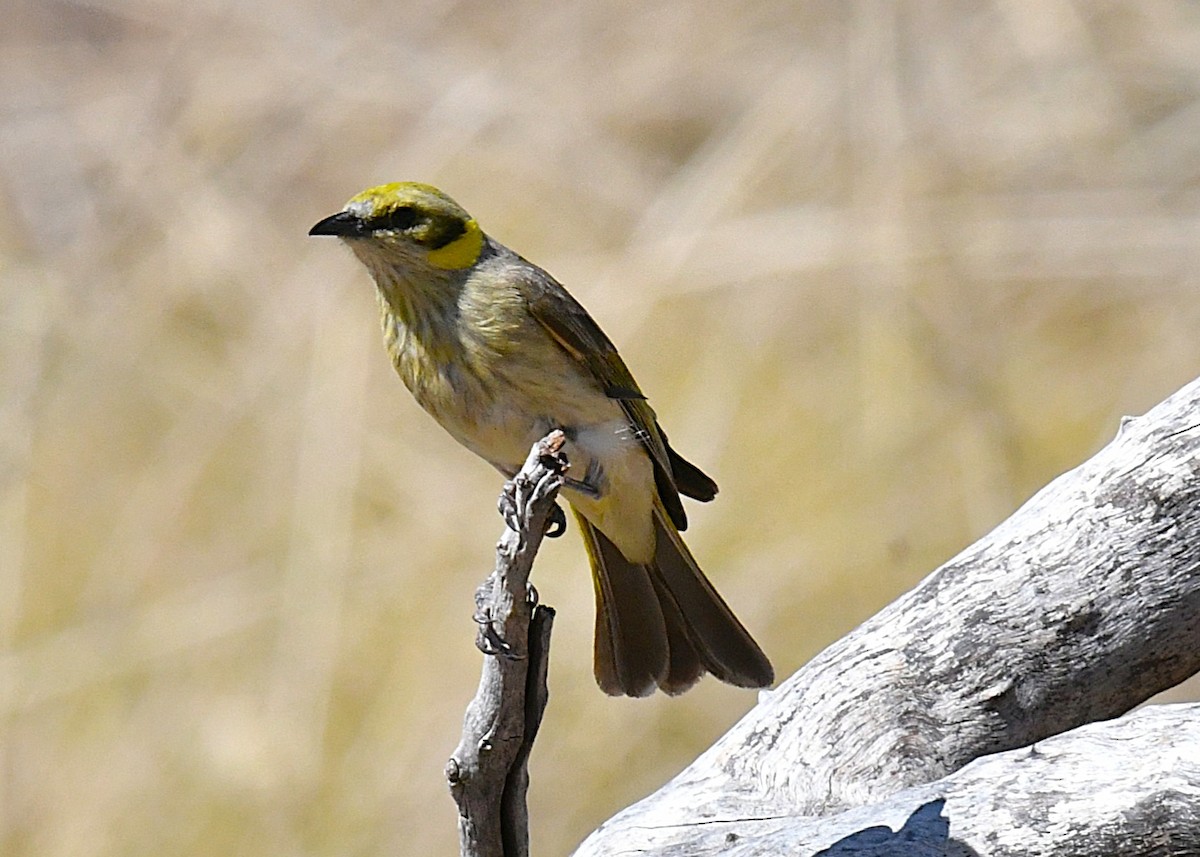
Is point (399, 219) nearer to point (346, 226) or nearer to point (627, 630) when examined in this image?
point (346, 226)

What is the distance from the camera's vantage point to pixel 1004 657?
2.33 metres

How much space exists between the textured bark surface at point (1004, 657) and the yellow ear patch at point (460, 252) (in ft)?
3.29

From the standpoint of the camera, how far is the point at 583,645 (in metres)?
5.71

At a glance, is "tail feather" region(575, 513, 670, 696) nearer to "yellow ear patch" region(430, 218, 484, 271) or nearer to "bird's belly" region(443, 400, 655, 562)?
"bird's belly" region(443, 400, 655, 562)

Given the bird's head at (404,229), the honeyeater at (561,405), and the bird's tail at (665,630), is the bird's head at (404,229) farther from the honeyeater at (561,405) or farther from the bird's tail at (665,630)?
the bird's tail at (665,630)

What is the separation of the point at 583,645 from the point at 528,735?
3531 mm

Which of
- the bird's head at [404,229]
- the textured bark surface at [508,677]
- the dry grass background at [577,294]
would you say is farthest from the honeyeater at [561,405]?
the dry grass background at [577,294]

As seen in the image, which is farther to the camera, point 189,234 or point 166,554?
point 189,234

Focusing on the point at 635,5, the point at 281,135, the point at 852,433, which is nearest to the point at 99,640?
the point at 281,135

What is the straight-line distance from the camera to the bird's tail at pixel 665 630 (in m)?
2.92

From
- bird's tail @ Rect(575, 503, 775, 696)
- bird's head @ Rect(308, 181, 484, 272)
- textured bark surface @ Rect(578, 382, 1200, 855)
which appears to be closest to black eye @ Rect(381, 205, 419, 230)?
bird's head @ Rect(308, 181, 484, 272)

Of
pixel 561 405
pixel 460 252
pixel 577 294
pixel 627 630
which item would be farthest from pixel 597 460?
pixel 577 294

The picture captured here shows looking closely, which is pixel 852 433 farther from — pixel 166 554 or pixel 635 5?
pixel 166 554

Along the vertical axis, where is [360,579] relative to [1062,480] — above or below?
above
